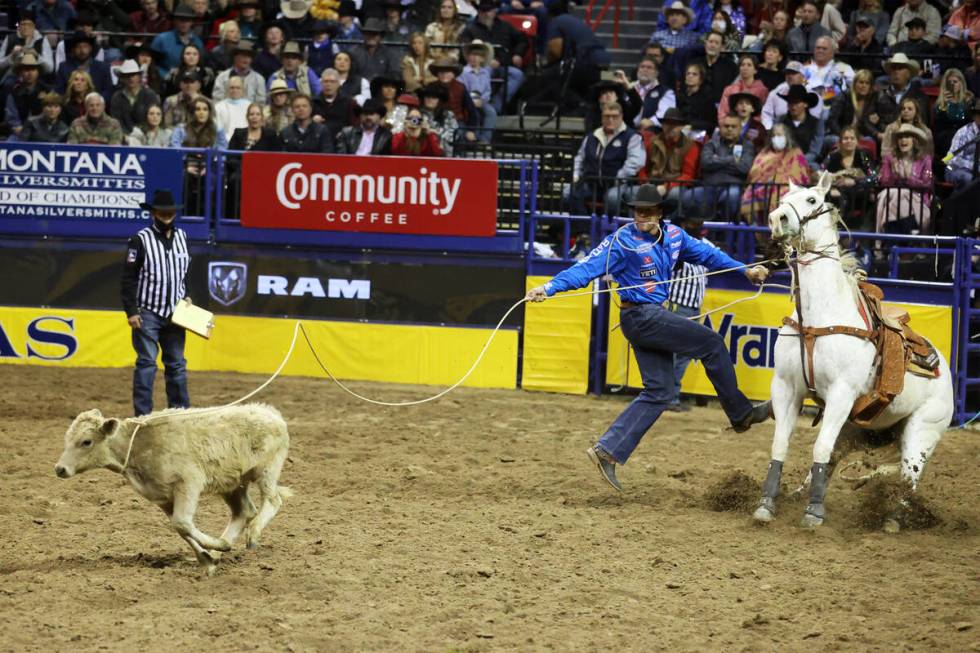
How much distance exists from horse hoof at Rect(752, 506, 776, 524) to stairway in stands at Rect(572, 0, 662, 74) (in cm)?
1128

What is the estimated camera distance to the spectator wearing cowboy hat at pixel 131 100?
15.5 meters

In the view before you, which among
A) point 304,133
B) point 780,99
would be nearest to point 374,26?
point 304,133

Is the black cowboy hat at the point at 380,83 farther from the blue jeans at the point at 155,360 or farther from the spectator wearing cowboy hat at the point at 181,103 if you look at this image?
the blue jeans at the point at 155,360

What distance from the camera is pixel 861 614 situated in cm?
647

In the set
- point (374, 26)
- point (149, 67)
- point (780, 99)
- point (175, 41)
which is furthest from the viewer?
point (175, 41)

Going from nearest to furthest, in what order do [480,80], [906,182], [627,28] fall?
[906,182]
[480,80]
[627,28]

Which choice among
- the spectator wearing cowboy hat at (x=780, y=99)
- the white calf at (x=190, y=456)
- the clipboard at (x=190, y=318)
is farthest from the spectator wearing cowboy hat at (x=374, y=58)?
the white calf at (x=190, y=456)

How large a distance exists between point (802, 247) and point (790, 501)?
169 centimetres

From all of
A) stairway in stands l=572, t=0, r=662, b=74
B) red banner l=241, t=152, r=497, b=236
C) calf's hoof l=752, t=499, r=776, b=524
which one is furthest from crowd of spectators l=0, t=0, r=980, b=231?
calf's hoof l=752, t=499, r=776, b=524

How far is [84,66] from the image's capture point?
16922 mm

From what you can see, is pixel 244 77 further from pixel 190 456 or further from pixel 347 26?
pixel 190 456

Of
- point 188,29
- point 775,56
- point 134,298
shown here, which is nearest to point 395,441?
point 134,298

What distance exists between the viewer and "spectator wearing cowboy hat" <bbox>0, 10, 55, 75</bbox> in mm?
17156

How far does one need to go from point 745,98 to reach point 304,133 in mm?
4705
